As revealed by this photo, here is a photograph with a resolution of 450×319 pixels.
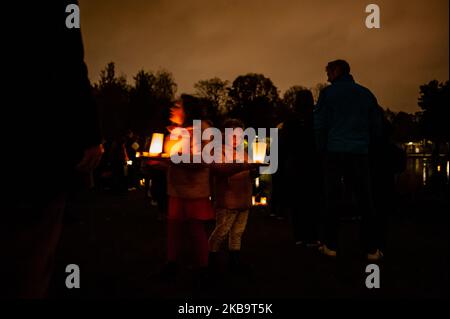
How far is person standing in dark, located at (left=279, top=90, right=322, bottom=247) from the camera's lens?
24.9 feet

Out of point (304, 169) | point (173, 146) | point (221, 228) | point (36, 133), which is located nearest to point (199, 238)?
point (221, 228)

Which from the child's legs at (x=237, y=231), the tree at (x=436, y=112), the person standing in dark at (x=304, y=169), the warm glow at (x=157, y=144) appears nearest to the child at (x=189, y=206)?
the child's legs at (x=237, y=231)

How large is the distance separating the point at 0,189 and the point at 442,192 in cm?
1532

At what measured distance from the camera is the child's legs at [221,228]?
5.89 m

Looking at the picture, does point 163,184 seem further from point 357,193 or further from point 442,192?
point 442,192

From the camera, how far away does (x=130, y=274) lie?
5.64 metres

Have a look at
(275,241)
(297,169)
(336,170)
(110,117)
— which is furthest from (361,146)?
(110,117)

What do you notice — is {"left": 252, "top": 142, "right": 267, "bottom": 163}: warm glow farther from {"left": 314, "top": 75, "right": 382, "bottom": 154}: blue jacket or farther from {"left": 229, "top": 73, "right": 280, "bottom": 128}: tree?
{"left": 229, "top": 73, "right": 280, "bottom": 128}: tree

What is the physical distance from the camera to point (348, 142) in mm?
6480

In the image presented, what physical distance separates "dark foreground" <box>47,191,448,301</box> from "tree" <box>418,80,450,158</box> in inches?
666

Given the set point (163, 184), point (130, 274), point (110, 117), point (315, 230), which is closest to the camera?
point (130, 274)

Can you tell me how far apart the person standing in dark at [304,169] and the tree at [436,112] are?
17.4 metres

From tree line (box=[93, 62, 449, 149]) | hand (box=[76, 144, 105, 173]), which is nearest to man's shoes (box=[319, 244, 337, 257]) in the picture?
hand (box=[76, 144, 105, 173])

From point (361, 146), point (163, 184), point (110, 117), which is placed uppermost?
point (110, 117)
